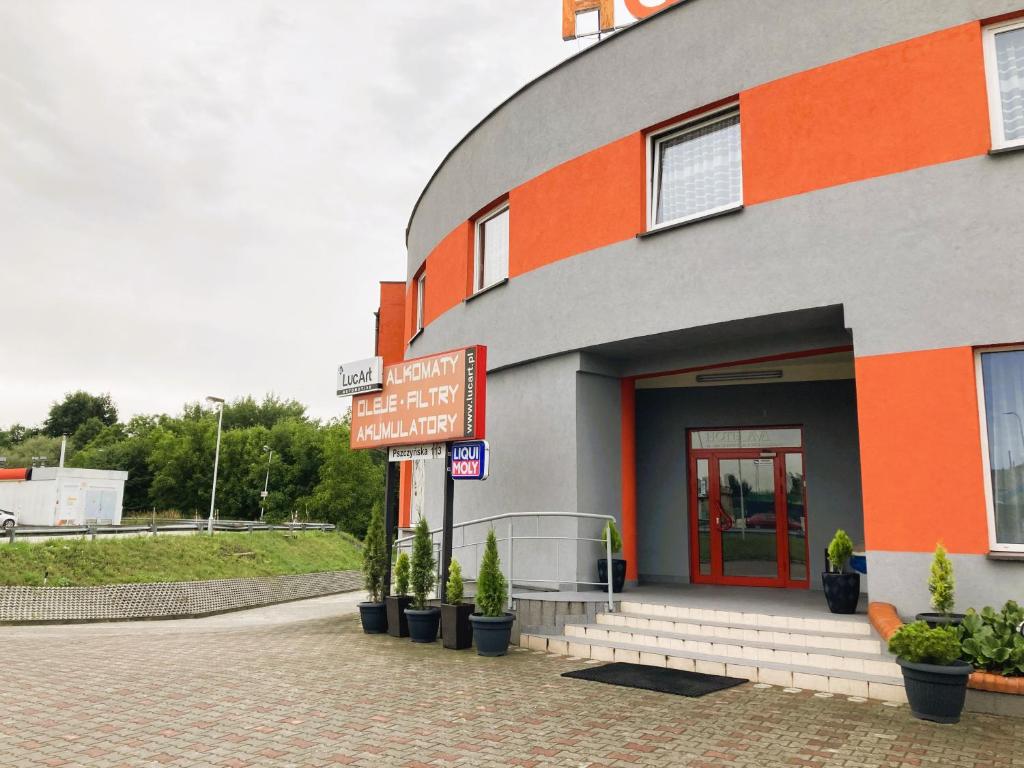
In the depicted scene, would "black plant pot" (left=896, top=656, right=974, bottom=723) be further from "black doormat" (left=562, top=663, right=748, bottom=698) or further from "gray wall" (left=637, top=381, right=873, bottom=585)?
"gray wall" (left=637, top=381, right=873, bottom=585)

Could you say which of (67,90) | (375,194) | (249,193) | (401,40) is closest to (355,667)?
(401,40)

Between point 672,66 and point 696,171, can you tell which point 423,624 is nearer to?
point 696,171

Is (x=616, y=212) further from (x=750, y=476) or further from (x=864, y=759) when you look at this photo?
(x=864, y=759)

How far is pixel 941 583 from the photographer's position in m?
6.22

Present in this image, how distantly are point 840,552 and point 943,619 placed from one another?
2.10 m

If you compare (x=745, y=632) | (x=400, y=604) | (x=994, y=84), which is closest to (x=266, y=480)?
(x=400, y=604)

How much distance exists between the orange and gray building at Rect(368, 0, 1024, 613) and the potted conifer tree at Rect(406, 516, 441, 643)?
80.7 inches

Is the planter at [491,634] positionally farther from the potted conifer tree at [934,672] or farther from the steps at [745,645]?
the potted conifer tree at [934,672]

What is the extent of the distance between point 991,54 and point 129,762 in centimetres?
998

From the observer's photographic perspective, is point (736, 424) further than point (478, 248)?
No

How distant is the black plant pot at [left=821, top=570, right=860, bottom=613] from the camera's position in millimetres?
7902

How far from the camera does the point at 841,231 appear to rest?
7.89 meters

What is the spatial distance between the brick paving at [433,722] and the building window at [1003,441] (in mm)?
A: 2076

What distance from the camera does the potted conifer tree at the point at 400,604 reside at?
393 inches
